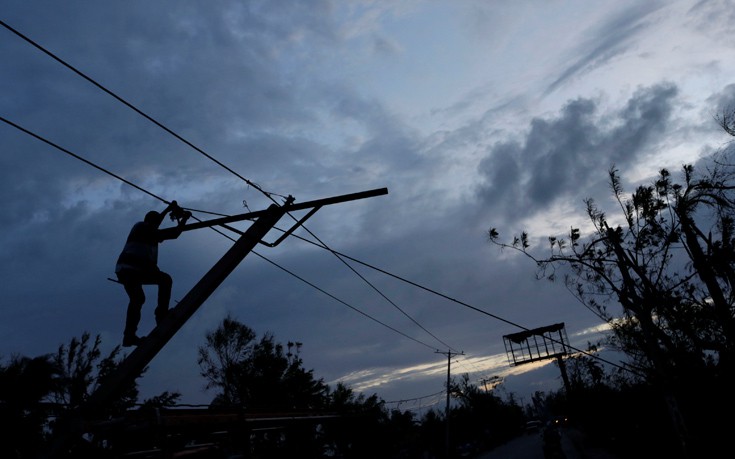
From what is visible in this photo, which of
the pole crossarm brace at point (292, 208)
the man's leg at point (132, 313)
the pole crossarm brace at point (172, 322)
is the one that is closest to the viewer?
the pole crossarm brace at point (172, 322)

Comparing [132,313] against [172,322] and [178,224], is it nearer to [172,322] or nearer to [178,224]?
[172,322]

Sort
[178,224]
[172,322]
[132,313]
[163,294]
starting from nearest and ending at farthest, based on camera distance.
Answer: [172,322] → [132,313] → [163,294] → [178,224]

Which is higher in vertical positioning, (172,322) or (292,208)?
(292,208)

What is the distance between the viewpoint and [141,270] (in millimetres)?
6793

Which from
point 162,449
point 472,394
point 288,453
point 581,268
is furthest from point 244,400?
point 472,394

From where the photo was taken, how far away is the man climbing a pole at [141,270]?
6.73 m

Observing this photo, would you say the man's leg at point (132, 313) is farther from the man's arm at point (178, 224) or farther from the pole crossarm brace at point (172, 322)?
the man's arm at point (178, 224)

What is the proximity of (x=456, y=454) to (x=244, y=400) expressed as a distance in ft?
68.8

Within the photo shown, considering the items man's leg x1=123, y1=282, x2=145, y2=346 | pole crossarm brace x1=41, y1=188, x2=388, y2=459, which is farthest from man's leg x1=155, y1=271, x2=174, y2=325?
pole crossarm brace x1=41, y1=188, x2=388, y2=459

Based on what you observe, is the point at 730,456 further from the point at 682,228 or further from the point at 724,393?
the point at 682,228

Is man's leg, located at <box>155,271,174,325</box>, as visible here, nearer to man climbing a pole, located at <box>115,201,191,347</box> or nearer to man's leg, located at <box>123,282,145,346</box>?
man climbing a pole, located at <box>115,201,191,347</box>

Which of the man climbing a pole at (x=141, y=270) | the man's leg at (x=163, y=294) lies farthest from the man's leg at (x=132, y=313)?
the man's leg at (x=163, y=294)

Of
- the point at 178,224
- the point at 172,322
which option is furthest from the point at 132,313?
the point at 178,224

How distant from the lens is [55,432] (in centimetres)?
590
